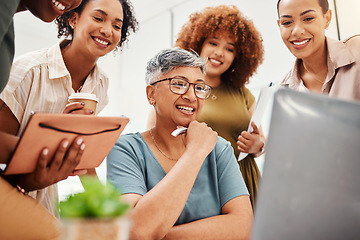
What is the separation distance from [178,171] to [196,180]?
263mm

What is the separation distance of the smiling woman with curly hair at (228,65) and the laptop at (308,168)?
4.32 feet

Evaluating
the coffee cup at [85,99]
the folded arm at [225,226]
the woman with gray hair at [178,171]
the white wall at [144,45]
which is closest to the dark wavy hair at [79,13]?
the woman with gray hair at [178,171]

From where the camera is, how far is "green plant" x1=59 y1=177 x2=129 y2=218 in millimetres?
320

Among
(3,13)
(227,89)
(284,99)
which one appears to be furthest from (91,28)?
(284,99)

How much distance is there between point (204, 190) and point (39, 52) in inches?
42.3

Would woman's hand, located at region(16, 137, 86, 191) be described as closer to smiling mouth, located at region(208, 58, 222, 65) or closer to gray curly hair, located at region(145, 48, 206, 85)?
gray curly hair, located at region(145, 48, 206, 85)

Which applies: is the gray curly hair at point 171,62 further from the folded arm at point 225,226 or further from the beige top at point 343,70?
the beige top at point 343,70

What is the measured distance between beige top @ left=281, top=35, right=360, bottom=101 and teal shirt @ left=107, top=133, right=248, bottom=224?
2.48 ft

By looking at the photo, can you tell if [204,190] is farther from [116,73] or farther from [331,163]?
[116,73]

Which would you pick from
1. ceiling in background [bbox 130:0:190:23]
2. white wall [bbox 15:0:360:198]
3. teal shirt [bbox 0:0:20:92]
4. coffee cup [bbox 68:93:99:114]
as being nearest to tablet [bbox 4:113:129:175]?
teal shirt [bbox 0:0:20:92]

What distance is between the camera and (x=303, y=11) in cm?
168

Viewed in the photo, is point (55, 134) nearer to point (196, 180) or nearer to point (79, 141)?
point (79, 141)

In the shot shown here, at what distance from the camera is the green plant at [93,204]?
1.05ft

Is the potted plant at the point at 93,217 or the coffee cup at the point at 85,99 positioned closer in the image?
the potted plant at the point at 93,217
